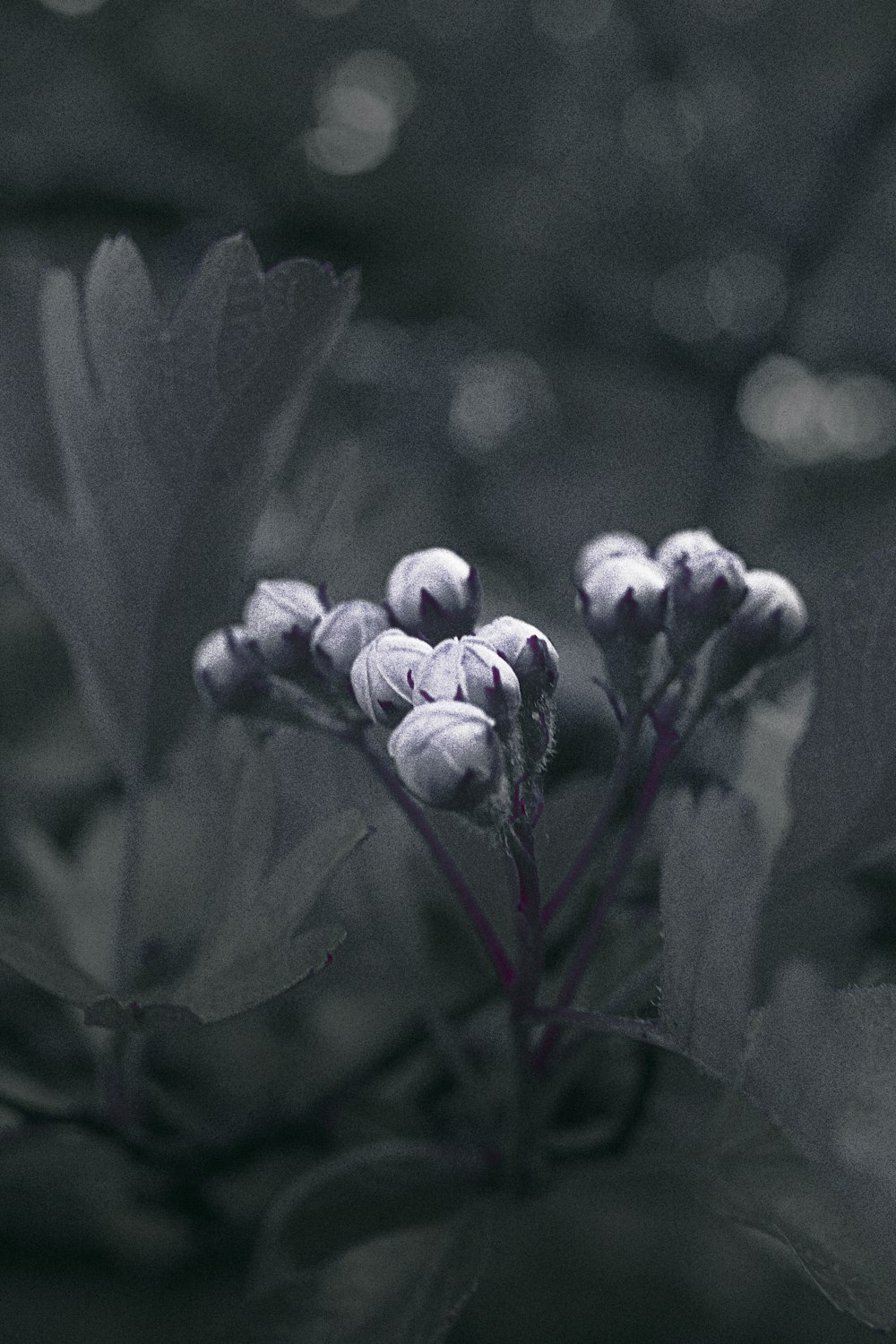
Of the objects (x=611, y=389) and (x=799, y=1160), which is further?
(x=611, y=389)

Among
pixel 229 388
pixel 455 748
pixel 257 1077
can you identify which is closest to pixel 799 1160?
pixel 455 748

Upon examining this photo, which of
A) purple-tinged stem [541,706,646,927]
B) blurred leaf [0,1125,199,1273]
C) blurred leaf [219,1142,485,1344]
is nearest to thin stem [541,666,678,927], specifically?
purple-tinged stem [541,706,646,927]

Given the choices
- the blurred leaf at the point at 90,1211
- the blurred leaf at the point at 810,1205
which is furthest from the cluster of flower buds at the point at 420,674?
the blurred leaf at the point at 90,1211

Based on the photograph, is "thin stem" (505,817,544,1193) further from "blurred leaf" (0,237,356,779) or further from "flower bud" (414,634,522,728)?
"blurred leaf" (0,237,356,779)

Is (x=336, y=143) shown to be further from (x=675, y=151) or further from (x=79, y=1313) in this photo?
(x=79, y=1313)

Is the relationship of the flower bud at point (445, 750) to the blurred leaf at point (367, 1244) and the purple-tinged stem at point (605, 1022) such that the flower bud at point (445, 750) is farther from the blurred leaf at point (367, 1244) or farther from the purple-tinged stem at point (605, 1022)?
the blurred leaf at point (367, 1244)

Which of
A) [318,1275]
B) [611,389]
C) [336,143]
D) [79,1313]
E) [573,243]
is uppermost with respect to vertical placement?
[336,143]
